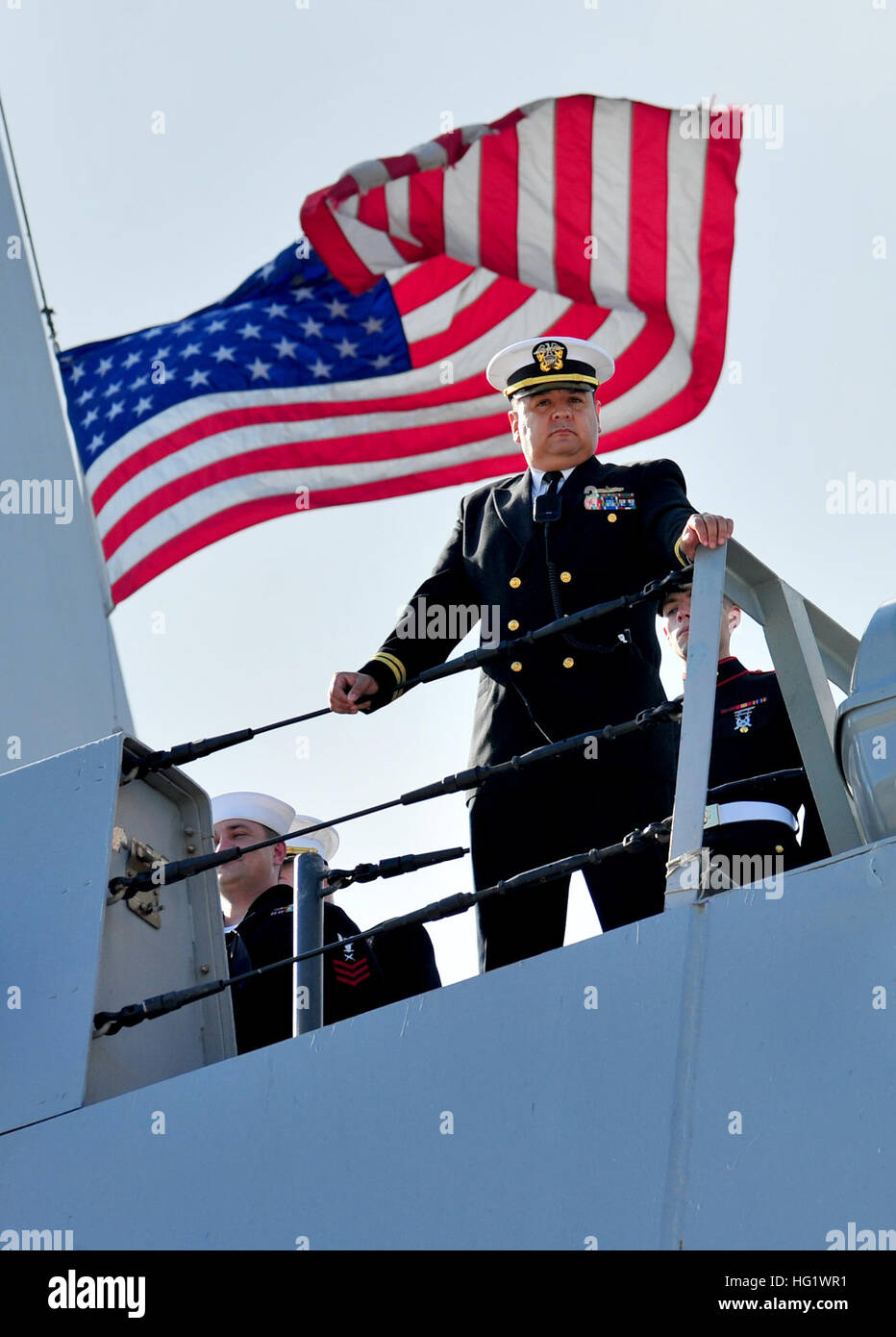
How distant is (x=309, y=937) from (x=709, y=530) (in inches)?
40.3

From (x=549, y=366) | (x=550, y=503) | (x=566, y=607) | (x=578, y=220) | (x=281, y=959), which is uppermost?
(x=578, y=220)

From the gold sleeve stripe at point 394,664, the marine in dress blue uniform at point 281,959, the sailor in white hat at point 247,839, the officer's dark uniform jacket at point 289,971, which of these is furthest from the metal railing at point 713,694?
the sailor in white hat at point 247,839

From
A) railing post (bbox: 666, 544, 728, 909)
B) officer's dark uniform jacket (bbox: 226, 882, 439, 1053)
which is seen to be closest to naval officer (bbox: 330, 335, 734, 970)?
railing post (bbox: 666, 544, 728, 909)

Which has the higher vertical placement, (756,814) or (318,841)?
(318,841)

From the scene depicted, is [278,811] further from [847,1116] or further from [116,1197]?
[847,1116]

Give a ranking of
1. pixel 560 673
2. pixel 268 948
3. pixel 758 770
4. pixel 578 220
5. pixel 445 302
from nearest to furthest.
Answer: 1. pixel 560 673
2. pixel 758 770
3. pixel 268 948
4. pixel 578 220
5. pixel 445 302

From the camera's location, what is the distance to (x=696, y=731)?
2438 millimetres

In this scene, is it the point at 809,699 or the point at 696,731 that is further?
the point at 809,699

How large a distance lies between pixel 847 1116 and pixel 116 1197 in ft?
3.13

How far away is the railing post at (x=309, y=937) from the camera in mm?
3008

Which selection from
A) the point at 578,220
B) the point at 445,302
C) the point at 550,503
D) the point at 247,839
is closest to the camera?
the point at 550,503

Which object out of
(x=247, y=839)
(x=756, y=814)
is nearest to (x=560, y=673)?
(x=756, y=814)

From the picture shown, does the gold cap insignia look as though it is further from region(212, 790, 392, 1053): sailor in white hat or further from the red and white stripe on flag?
the red and white stripe on flag

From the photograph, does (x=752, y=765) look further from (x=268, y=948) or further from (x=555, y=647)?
(x=268, y=948)
